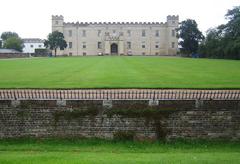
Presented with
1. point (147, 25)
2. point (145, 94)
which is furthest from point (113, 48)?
point (145, 94)

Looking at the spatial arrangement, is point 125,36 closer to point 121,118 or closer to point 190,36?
point 190,36

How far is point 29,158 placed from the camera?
1284cm

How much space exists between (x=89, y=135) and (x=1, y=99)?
3639 millimetres

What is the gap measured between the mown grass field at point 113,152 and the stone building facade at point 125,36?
104m

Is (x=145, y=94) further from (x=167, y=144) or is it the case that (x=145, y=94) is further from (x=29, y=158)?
(x=29, y=158)

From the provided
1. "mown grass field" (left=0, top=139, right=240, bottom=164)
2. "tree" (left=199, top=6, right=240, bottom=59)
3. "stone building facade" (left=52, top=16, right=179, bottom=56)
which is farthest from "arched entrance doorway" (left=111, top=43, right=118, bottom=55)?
"mown grass field" (left=0, top=139, right=240, bottom=164)

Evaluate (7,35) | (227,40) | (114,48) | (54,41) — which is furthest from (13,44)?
(227,40)

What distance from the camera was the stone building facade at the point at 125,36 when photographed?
396 feet

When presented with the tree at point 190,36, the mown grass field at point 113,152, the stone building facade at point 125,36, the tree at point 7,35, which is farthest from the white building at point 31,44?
the mown grass field at point 113,152

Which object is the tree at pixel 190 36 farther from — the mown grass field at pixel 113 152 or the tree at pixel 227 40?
the mown grass field at pixel 113 152

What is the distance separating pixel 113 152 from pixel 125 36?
108 meters

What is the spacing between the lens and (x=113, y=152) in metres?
14.5

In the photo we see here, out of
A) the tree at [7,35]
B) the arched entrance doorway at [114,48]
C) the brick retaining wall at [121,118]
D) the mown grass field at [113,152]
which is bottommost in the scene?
the mown grass field at [113,152]

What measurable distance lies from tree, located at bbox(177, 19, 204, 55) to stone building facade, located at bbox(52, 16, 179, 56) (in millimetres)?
29038
